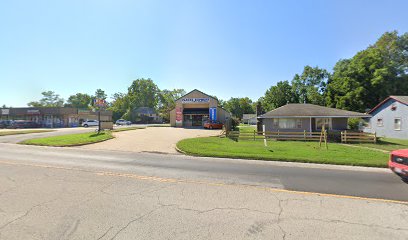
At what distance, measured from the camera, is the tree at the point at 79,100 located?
11144cm

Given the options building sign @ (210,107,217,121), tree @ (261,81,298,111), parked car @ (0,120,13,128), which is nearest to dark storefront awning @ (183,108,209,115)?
building sign @ (210,107,217,121)

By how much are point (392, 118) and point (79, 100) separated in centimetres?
12549

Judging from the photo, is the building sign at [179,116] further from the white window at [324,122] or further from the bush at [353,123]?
the bush at [353,123]

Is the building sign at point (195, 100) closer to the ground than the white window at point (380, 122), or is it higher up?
higher up

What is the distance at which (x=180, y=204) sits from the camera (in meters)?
5.27

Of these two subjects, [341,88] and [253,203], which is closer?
[253,203]

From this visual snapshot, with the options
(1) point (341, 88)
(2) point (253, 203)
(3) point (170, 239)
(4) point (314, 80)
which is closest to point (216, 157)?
(2) point (253, 203)

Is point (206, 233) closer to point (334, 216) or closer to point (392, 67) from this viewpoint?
point (334, 216)

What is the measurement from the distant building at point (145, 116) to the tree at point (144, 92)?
13.2 metres

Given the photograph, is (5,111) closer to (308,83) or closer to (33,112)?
(33,112)

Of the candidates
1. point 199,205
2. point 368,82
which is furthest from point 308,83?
point 199,205

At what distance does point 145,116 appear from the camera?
241ft

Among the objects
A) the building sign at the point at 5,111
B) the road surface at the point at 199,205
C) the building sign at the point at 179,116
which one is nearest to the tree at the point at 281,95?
the building sign at the point at 179,116

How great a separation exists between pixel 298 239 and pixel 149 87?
95.5 m
